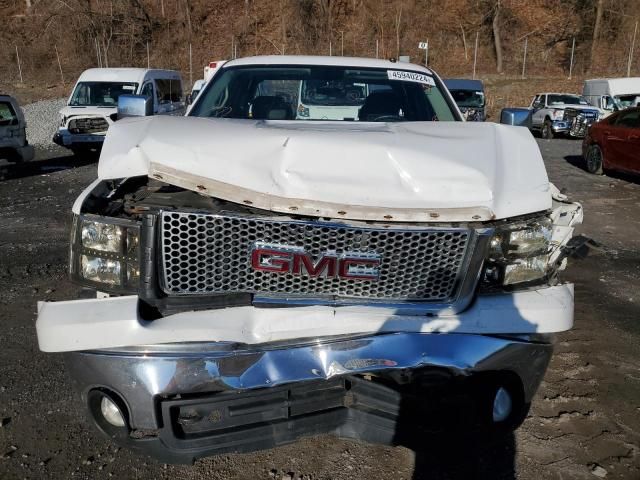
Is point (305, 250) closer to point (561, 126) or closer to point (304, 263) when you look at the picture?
point (304, 263)

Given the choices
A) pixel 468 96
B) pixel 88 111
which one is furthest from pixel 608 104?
pixel 88 111

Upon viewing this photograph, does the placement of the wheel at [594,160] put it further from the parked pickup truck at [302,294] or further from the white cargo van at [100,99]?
the parked pickup truck at [302,294]

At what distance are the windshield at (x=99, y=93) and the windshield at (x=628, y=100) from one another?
17292 mm

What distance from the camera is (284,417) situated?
2387 mm

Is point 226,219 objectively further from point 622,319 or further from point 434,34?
point 434,34

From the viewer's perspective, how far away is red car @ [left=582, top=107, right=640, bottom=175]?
11195mm

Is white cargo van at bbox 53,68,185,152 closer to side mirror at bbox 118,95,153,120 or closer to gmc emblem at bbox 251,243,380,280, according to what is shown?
side mirror at bbox 118,95,153,120

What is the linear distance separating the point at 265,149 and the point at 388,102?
83.4 inches

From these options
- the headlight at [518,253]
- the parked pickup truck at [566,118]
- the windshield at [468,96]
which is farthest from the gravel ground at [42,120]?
the headlight at [518,253]

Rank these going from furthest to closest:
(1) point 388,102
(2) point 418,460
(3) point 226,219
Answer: (1) point 388,102 → (2) point 418,460 → (3) point 226,219

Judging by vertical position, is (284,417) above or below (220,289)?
below

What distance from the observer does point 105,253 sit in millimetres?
2400

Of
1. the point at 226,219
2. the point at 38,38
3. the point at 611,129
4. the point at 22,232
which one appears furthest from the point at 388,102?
the point at 38,38

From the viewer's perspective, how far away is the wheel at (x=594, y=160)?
12.5 m
